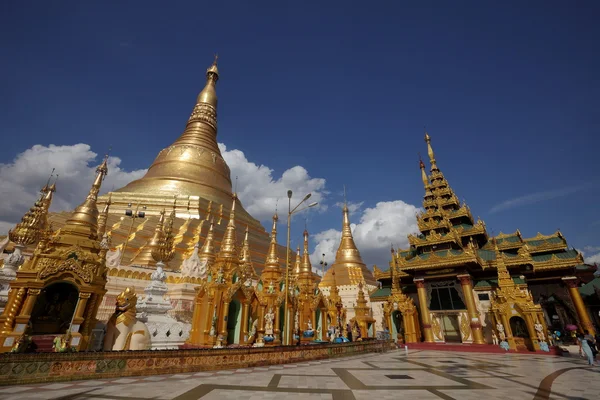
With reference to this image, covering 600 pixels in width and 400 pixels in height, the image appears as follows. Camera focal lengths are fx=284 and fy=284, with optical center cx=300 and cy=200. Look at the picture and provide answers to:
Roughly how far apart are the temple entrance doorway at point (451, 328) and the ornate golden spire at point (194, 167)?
85.7 feet

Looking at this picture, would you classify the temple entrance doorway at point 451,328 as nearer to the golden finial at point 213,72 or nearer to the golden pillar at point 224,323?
the golden pillar at point 224,323

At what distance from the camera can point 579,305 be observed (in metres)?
18.5

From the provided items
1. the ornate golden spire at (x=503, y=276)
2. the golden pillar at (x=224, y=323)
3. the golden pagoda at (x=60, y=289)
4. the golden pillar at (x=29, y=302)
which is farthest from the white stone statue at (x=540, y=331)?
the golden pillar at (x=29, y=302)

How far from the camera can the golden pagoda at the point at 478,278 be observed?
19297mm

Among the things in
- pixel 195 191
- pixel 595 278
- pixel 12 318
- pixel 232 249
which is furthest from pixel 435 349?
pixel 195 191

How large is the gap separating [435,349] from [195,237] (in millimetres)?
21402

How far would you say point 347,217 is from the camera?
136 feet

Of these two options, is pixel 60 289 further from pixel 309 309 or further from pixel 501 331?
pixel 501 331

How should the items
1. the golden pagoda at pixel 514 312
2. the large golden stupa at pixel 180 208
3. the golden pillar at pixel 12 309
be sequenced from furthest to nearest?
the large golden stupa at pixel 180 208, the golden pagoda at pixel 514 312, the golden pillar at pixel 12 309

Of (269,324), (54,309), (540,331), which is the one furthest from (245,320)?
(540,331)

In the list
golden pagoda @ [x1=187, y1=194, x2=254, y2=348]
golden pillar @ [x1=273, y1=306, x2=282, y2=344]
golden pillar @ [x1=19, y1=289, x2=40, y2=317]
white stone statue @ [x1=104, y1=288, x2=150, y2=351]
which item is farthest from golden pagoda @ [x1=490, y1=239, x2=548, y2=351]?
golden pillar @ [x1=19, y1=289, x2=40, y2=317]

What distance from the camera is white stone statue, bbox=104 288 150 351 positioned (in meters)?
9.39

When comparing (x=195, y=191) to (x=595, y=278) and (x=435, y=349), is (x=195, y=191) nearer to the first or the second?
(x=435, y=349)

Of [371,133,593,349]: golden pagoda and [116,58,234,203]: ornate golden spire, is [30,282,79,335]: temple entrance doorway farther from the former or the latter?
[116,58,234,203]: ornate golden spire
